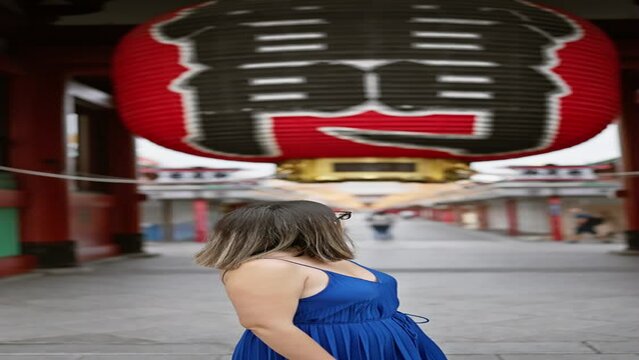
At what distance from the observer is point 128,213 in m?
11.5

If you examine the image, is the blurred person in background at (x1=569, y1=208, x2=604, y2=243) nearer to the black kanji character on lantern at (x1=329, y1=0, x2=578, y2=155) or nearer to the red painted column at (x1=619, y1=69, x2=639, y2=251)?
the red painted column at (x1=619, y1=69, x2=639, y2=251)

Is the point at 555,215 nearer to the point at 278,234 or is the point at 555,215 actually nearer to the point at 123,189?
the point at 123,189

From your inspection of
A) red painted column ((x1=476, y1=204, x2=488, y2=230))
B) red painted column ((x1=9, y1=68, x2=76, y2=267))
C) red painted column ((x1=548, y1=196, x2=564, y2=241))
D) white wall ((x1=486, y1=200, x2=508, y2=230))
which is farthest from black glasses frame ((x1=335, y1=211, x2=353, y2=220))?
red painted column ((x1=476, y1=204, x2=488, y2=230))

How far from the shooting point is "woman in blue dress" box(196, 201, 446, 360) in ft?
3.54

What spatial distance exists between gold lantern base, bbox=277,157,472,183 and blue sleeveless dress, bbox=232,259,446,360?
4.84 metres

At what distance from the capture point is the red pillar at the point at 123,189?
37.2ft

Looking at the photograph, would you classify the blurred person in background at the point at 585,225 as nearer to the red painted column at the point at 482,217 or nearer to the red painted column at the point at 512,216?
the red painted column at the point at 512,216

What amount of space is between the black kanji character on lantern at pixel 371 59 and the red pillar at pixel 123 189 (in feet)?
20.9

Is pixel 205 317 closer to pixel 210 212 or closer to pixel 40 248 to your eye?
pixel 40 248

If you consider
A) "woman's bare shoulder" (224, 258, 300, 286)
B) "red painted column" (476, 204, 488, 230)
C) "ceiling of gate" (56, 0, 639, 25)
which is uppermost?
"ceiling of gate" (56, 0, 639, 25)

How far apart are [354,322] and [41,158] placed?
26.9 feet

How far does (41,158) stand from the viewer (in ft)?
28.1

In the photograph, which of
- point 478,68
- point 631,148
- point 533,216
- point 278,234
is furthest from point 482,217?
point 278,234

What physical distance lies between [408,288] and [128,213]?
6.53m
